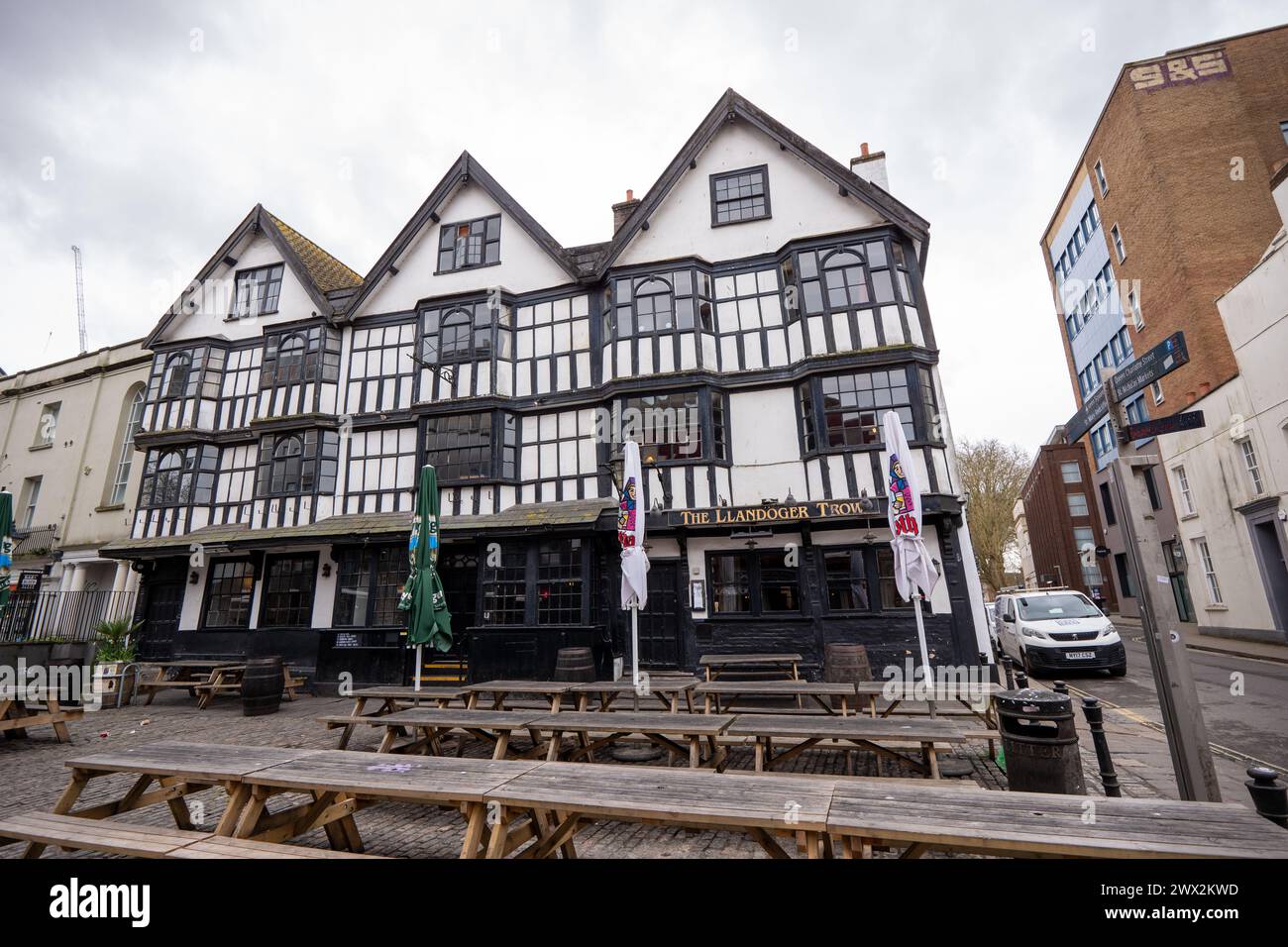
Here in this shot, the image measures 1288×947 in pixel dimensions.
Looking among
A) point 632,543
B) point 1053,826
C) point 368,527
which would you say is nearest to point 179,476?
point 368,527

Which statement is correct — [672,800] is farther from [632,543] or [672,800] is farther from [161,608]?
Result: [161,608]

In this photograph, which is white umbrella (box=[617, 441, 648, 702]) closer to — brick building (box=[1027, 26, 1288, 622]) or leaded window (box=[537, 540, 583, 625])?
leaded window (box=[537, 540, 583, 625])

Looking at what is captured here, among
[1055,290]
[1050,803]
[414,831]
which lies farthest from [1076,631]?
[1055,290]

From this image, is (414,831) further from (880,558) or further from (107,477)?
(107,477)

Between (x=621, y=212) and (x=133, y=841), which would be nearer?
(x=133, y=841)

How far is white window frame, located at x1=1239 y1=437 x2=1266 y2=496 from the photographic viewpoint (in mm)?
16422

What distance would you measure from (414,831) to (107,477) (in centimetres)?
2468

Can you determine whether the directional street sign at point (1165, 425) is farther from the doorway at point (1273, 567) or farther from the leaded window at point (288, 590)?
the leaded window at point (288, 590)

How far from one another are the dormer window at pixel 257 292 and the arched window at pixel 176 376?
2.04 metres

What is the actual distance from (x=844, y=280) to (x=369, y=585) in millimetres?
14486

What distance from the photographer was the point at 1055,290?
3550 centimetres

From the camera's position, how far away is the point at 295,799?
247 inches

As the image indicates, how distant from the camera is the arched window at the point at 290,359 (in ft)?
57.6

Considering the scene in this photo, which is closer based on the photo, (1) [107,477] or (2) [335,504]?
(2) [335,504]
